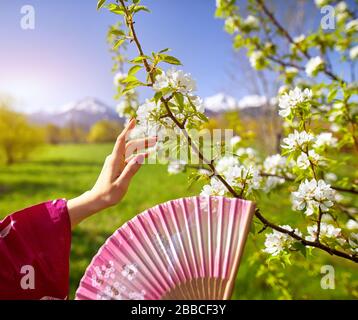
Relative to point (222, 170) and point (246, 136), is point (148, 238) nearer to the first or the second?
point (222, 170)

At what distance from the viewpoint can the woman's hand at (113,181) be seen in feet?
3.06

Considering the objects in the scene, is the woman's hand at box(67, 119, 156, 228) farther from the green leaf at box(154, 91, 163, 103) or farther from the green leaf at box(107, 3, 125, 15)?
the green leaf at box(107, 3, 125, 15)

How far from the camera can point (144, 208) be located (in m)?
4.45

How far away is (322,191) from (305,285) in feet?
5.55

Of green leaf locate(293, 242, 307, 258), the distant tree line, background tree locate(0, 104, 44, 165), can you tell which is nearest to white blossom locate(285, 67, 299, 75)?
green leaf locate(293, 242, 307, 258)

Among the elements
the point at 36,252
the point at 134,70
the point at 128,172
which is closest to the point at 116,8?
the point at 134,70

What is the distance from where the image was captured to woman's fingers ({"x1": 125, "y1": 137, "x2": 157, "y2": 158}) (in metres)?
0.96

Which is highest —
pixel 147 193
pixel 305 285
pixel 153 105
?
pixel 153 105

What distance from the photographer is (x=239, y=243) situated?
0.74 metres

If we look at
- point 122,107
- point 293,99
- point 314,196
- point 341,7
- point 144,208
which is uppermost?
point 341,7

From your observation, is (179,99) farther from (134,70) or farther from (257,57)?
(257,57)

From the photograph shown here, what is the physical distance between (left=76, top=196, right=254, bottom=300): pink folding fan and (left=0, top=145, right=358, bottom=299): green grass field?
41 cm

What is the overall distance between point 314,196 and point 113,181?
510 mm

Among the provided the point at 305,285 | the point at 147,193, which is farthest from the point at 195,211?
the point at 147,193
